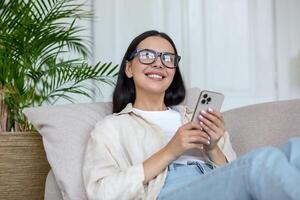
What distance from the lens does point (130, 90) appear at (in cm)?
150

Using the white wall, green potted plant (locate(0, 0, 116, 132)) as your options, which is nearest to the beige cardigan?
green potted plant (locate(0, 0, 116, 132))

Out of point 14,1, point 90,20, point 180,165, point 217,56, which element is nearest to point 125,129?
point 180,165

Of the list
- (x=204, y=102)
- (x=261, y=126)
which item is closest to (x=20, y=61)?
(x=204, y=102)

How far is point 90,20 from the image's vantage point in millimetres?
2416

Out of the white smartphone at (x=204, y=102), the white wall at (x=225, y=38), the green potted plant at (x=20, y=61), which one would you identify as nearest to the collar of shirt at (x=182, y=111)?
the white smartphone at (x=204, y=102)

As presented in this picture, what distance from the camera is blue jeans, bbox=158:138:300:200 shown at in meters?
0.82

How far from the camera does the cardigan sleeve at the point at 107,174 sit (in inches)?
42.3

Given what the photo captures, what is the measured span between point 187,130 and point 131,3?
5.09 ft

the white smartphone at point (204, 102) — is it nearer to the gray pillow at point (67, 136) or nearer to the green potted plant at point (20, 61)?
the gray pillow at point (67, 136)

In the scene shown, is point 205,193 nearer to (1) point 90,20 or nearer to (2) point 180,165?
(2) point 180,165

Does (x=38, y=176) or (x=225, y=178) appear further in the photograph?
(x=38, y=176)

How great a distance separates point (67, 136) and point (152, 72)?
1.14 feet

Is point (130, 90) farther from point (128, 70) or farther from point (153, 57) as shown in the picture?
point (153, 57)

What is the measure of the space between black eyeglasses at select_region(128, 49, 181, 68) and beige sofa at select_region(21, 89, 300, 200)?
0.25 m
